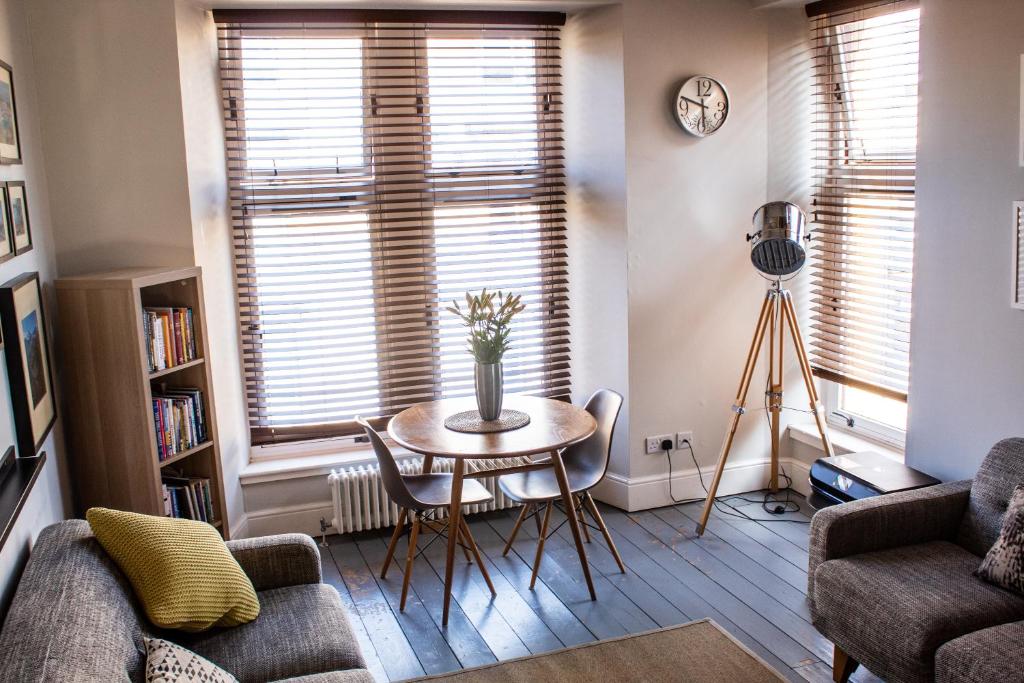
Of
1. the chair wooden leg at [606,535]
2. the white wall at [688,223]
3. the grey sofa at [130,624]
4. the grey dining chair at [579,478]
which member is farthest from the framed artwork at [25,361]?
the white wall at [688,223]

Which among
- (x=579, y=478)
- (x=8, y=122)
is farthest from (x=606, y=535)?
(x=8, y=122)

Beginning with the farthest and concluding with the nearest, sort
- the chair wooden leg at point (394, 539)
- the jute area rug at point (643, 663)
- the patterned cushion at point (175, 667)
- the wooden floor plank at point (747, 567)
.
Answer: the chair wooden leg at point (394, 539) < the wooden floor plank at point (747, 567) < the jute area rug at point (643, 663) < the patterned cushion at point (175, 667)

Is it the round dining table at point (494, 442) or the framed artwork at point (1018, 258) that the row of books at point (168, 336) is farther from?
the framed artwork at point (1018, 258)

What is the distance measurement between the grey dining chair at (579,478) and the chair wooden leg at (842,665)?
3.65ft

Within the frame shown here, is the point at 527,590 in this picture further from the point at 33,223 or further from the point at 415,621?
the point at 33,223

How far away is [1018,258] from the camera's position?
136 inches

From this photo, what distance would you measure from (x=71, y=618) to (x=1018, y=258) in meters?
3.23

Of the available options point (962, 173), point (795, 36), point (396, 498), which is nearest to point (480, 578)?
point (396, 498)

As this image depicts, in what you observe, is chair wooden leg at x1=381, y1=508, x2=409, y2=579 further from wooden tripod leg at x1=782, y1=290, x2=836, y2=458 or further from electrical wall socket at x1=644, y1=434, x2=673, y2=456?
wooden tripod leg at x1=782, y1=290, x2=836, y2=458

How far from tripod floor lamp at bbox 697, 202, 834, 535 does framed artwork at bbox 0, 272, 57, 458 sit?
2918mm

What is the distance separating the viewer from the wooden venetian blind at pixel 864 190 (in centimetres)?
432

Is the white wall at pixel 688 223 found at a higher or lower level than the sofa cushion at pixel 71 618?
higher

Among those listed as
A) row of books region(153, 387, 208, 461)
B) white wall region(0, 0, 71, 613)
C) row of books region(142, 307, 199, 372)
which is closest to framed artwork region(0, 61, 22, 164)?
white wall region(0, 0, 71, 613)

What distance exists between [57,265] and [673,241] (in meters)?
2.78
